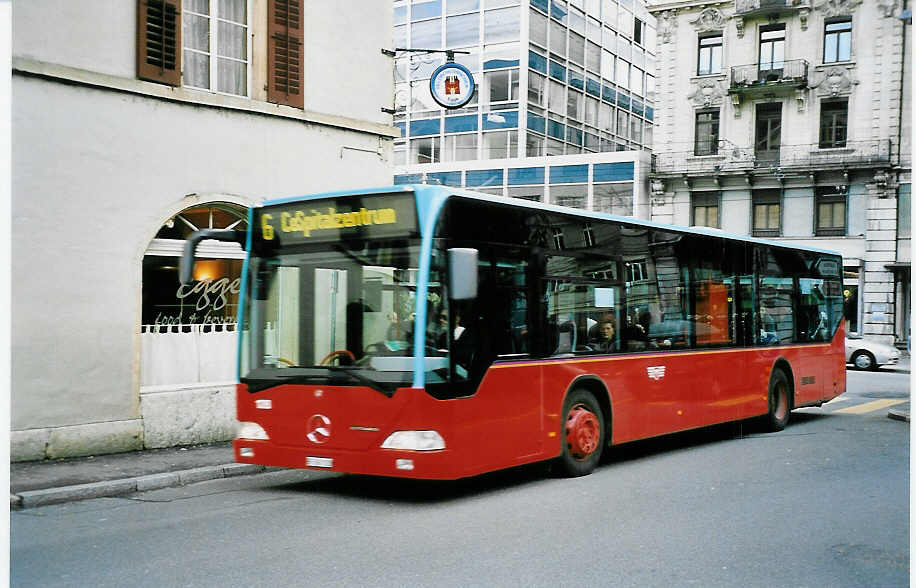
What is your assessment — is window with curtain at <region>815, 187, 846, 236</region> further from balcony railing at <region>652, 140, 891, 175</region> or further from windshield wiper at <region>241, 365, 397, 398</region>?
windshield wiper at <region>241, 365, 397, 398</region>

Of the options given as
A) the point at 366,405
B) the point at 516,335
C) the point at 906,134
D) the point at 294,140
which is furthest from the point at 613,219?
the point at 906,134

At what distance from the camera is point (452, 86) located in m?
17.3

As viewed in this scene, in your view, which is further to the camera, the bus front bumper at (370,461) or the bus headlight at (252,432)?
the bus headlight at (252,432)

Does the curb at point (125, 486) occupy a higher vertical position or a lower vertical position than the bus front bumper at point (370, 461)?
lower

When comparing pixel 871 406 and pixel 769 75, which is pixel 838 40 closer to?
pixel 769 75

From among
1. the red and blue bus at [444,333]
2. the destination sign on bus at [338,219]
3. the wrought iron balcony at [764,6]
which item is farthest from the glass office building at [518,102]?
the destination sign on bus at [338,219]

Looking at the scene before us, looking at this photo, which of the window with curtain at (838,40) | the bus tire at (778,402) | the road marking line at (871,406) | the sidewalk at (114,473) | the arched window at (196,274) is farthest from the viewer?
the window with curtain at (838,40)

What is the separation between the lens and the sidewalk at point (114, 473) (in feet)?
30.2

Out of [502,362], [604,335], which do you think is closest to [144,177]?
[502,362]

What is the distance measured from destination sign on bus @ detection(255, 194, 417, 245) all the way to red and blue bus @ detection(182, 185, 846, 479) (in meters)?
0.01

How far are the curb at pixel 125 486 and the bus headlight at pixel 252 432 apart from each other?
1.04 m

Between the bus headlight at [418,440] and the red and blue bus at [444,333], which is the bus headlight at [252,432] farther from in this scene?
the bus headlight at [418,440]

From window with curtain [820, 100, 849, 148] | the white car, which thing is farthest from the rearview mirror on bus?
window with curtain [820, 100, 849, 148]

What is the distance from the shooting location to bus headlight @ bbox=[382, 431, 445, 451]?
8539 mm
